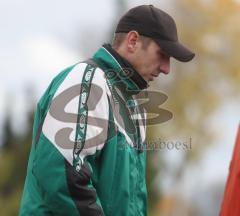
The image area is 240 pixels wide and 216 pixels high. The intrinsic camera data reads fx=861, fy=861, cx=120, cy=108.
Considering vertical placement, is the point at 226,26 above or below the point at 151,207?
above

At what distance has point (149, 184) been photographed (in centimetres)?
2033

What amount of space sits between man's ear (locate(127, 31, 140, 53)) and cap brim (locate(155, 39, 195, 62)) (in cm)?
10

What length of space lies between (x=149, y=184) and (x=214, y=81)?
596 centimetres

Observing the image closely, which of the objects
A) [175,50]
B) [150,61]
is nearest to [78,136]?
[150,61]

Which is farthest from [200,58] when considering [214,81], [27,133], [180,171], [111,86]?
[111,86]

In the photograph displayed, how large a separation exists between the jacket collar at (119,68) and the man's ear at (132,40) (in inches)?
2.7

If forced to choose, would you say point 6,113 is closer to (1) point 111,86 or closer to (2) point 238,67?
(2) point 238,67

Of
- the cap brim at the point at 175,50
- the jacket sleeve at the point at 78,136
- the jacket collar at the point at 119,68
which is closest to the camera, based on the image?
the jacket sleeve at the point at 78,136

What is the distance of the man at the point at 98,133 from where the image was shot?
351cm

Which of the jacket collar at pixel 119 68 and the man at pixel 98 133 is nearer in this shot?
the man at pixel 98 133

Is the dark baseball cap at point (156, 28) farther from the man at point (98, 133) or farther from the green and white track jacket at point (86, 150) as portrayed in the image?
the green and white track jacket at point (86, 150)

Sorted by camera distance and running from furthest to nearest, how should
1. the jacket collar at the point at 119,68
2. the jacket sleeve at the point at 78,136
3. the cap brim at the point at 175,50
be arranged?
the cap brim at the point at 175,50 < the jacket collar at the point at 119,68 < the jacket sleeve at the point at 78,136

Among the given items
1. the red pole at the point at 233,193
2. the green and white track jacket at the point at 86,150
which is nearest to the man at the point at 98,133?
the green and white track jacket at the point at 86,150

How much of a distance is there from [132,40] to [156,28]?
0.13 m
